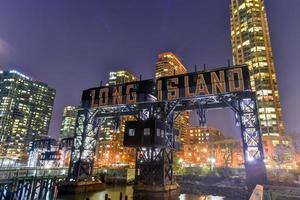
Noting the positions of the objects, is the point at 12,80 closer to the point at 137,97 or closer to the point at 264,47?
the point at 137,97

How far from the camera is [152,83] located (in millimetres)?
31812

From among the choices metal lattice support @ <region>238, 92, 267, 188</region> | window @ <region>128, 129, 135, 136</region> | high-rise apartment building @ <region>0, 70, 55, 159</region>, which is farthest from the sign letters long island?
high-rise apartment building @ <region>0, 70, 55, 159</region>

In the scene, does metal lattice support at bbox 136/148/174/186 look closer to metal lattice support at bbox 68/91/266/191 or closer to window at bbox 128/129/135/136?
metal lattice support at bbox 68/91/266/191

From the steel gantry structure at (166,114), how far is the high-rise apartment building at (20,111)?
5483 inches

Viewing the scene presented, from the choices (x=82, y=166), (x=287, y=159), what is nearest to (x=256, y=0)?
(x=287, y=159)

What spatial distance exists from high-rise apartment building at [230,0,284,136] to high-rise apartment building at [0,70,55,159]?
516 feet

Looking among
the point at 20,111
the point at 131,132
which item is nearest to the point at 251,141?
Answer: the point at 131,132

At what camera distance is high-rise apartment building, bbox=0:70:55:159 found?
151875 millimetres

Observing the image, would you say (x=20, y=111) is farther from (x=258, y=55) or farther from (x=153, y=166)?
(x=258, y=55)

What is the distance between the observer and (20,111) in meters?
165

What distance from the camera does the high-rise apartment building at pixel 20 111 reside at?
151875 mm

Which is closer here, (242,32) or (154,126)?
(154,126)

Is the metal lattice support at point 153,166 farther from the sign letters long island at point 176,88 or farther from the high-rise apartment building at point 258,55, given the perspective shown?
the high-rise apartment building at point 258,55

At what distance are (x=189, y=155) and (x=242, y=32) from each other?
260 ft
